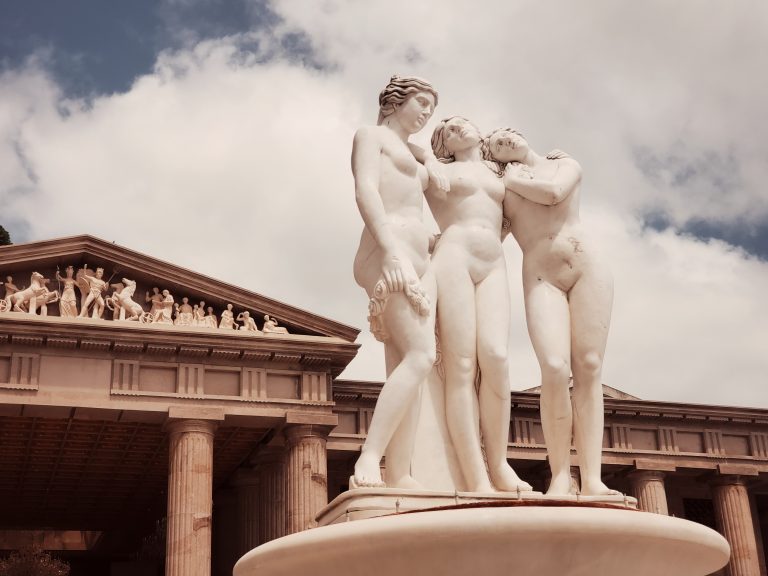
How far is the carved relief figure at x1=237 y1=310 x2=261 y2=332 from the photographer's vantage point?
102 feet

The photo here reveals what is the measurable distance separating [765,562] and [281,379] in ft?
73.9

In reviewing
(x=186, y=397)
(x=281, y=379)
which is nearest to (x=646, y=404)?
(x=281, y=379)

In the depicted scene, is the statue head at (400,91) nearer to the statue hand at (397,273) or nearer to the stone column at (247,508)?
the statue hand at (397,273)

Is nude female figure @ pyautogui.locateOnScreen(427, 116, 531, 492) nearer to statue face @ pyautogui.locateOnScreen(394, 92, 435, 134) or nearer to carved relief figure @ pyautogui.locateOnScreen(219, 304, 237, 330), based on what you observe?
statue face @ pyautogui.locateOnScreen(394, 92, 435, 134)

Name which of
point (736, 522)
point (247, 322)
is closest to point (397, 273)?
point (247, 322)

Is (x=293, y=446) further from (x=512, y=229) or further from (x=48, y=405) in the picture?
(x=512, y=229)

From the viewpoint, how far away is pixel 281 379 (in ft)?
101

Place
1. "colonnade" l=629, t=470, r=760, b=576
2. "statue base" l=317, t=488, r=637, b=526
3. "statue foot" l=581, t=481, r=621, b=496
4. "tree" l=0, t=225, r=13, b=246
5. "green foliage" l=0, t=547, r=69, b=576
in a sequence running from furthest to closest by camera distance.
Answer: "tree" l=0, t=225, r=13, b=246 < "green foliage" l=0, t=547, r=69, b=576 < "colonnade" l=629, t=470, r=760, b=576 < "statue foot" l=581, t=481, r=621, b=496 < "statue base" l=317, t=488, r=637, b=526

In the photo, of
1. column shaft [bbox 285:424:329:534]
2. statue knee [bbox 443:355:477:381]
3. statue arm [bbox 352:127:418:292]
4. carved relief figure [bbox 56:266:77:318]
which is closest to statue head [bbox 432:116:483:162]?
statue arm [bbox 352:127:418:292]

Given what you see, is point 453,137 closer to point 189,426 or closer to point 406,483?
point 406,483

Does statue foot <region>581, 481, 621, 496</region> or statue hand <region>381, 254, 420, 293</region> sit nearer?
statue hand <region>381, 254, 420, 293</region>

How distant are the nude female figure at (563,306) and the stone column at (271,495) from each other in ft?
73.6

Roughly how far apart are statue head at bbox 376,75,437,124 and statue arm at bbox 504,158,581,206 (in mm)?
811

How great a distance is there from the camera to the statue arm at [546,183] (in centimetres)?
804
